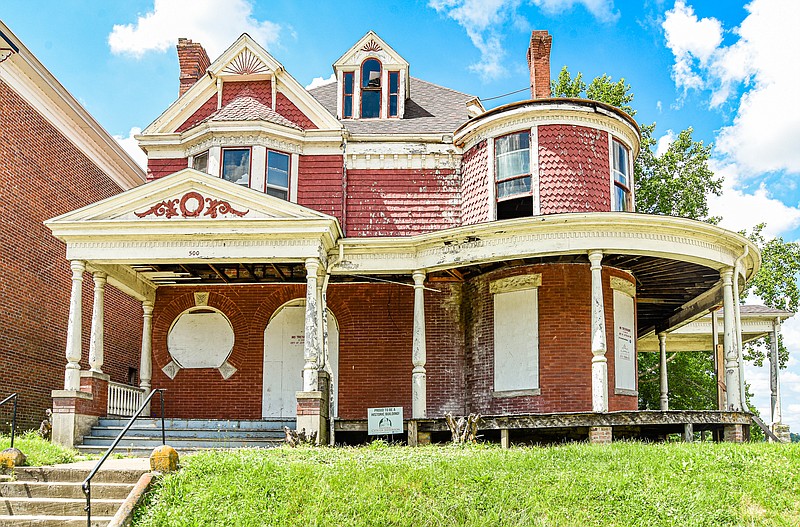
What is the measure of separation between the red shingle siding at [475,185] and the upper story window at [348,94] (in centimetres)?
392

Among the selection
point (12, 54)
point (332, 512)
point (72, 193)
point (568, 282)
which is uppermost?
point (12, 54)

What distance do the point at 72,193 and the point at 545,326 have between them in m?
13.0

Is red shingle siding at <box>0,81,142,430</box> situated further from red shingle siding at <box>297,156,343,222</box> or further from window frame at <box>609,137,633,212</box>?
window frame at <box>609,137,633,212</box>

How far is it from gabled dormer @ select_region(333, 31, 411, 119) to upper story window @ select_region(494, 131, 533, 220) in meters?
4.27

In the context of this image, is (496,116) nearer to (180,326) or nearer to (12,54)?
(180,326)

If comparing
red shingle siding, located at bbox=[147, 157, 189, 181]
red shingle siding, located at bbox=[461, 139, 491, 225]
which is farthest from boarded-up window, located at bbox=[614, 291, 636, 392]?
red shingle siding, located at bbox=[147, 157, 189, 181]

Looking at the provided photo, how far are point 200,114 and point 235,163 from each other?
213cm

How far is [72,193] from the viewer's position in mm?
21812

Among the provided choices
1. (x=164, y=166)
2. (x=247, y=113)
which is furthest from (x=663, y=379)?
(x=164, y=166)

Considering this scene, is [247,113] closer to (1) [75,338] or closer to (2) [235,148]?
(2) [235,148]

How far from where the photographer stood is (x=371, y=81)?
22.1 m

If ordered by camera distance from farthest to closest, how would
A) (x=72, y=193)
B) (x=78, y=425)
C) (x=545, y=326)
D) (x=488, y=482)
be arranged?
(x=72, y=193) < (x=545, y=326) < (x=78, y=425) < (x=488, y=482)

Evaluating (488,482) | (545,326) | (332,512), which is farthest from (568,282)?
(332,512)

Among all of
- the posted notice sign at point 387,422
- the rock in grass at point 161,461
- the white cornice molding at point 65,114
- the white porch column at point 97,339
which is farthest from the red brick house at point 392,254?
the rock in grass at point 161,461
